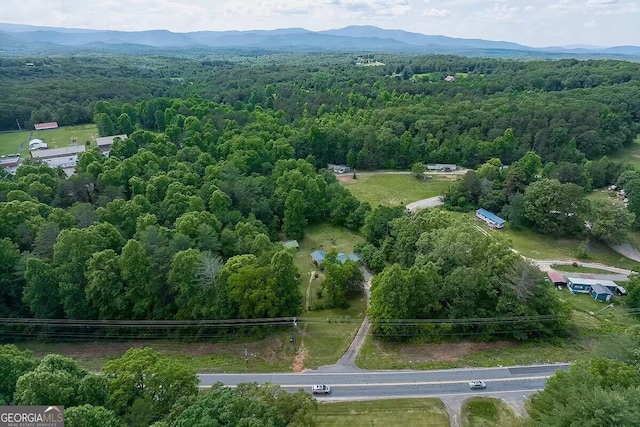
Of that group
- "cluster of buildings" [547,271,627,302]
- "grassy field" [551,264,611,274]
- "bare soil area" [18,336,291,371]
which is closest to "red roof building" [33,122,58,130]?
"bare soil area" [18,336,291,371]

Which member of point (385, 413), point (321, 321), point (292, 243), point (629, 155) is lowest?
point (292, 243)

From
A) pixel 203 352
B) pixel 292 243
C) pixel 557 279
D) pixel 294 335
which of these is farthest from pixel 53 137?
pixel 557 279

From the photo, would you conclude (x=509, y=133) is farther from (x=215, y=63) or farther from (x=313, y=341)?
(x=215, y=63)

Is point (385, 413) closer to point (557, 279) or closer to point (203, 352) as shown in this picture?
point (203, 352)

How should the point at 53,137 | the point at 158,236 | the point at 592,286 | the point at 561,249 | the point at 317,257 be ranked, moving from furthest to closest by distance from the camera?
the point at 53,137, the point at 561,249, the point at 317,257, the point at 592,286, the point at 158,236

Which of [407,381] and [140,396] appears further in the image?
[407,381]

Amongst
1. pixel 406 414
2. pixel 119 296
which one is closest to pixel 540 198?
pixel 406 414

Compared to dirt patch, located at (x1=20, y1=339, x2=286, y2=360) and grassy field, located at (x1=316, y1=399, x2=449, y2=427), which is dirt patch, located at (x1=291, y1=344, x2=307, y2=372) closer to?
dirt patch, located at (x1=20, y1=339, x2=286, y2=360)

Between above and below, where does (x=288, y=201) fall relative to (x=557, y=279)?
above
